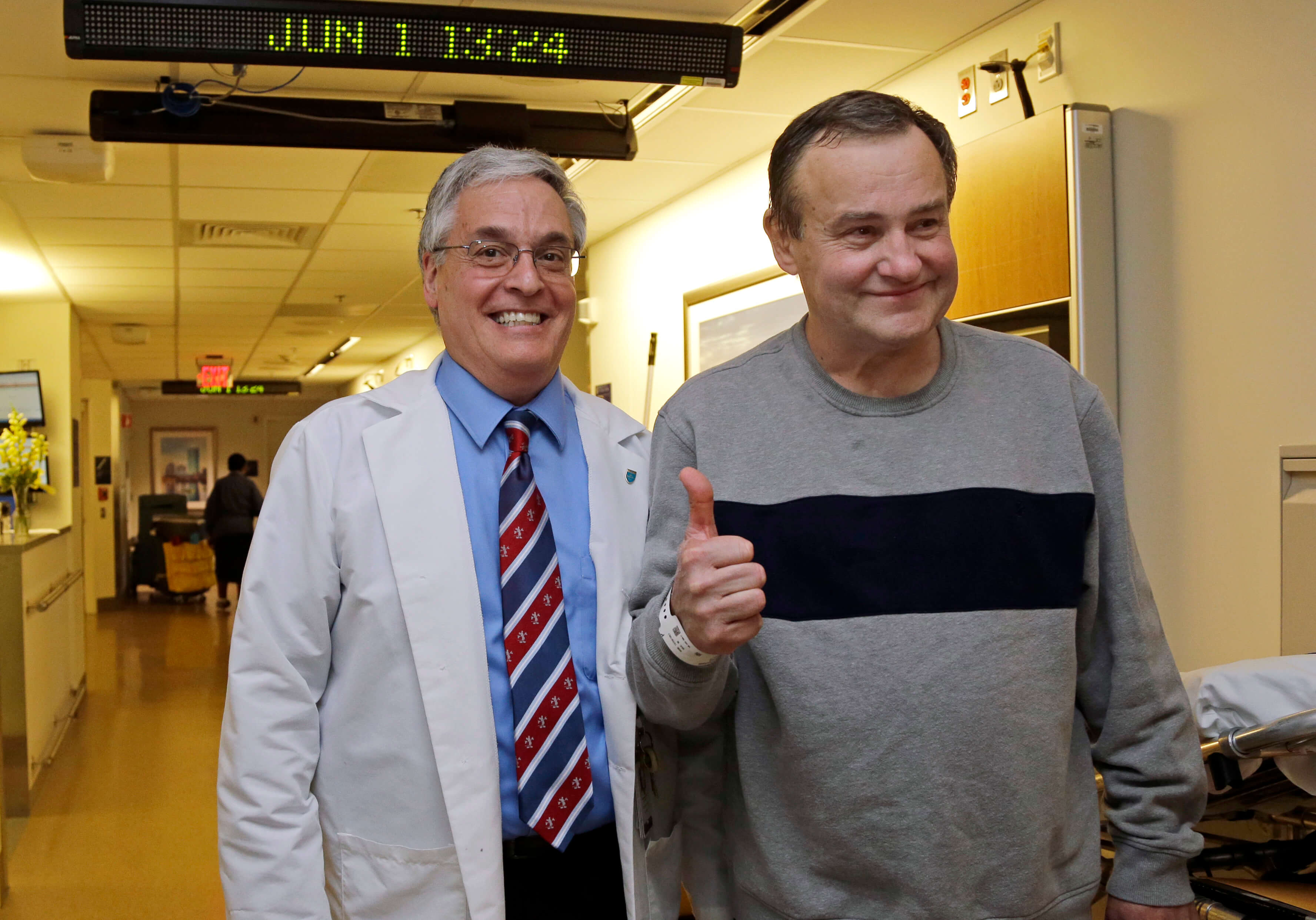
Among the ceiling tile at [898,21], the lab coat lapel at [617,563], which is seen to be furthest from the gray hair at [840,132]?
the ceiling tile at [898,21]

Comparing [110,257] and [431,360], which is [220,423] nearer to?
[431,360]

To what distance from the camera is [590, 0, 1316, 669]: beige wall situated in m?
2.61

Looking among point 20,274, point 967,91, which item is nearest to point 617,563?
point 967,91

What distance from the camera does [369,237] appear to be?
21.3ft

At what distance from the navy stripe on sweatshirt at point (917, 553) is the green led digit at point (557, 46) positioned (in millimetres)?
2158

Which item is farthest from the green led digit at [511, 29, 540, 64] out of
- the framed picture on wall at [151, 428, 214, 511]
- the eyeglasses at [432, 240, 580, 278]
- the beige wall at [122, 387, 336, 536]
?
the framed picture on wall at [151, 428, 214, 511]

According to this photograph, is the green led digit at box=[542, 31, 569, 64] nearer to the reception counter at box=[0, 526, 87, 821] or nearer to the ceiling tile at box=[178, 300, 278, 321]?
the reception counter at box=[0, 526, 87, 821]

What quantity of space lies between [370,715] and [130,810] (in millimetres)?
3932

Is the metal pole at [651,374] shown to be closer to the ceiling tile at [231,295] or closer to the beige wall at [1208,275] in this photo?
the beige wall at [1208,275]

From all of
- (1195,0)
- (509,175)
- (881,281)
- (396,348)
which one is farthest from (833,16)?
(396,348)

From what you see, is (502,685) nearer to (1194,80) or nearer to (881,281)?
(881,281)

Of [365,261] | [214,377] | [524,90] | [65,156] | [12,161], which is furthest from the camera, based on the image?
[214,377]

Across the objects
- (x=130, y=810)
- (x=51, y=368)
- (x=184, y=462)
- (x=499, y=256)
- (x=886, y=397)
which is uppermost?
(x=51, y=368)

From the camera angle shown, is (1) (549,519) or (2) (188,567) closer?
(1) (549,519)
